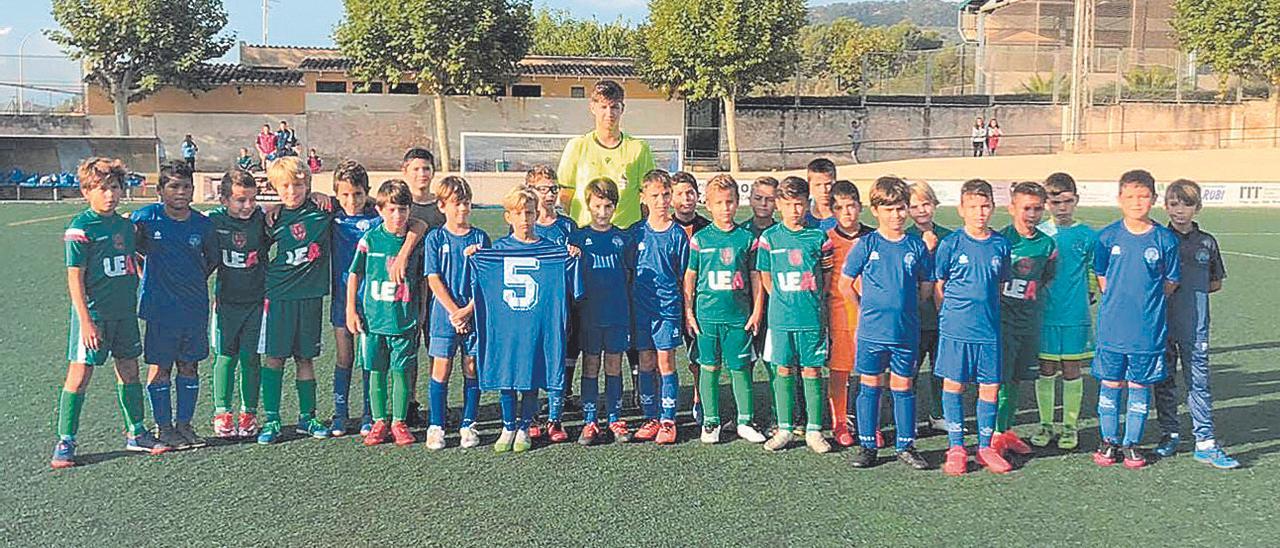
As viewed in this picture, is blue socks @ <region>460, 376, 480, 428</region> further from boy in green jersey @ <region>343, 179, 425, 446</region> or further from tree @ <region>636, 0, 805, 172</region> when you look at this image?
tree @ <region>636, 0, 805, 172</region>

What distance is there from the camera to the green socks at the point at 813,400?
564 cm

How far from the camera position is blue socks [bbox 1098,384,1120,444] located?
5383mm

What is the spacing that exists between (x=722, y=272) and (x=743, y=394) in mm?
694

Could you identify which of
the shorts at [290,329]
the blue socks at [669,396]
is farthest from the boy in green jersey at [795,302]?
the shorts at [290,329]

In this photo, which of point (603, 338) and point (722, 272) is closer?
point (722, 272)

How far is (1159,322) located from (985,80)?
1388 inches

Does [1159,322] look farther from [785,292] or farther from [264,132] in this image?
[264,132]

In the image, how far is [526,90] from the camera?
38000 millimetres

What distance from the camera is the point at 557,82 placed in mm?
37969

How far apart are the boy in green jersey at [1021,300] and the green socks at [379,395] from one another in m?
3.20

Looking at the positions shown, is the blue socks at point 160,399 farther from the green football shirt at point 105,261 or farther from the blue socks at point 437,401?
the blue socks at point 437,401

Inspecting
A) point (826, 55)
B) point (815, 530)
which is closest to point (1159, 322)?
point (815, 530)

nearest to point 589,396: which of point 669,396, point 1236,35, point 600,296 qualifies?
point 669,396

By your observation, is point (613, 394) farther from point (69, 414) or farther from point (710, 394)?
point (69, 414)
